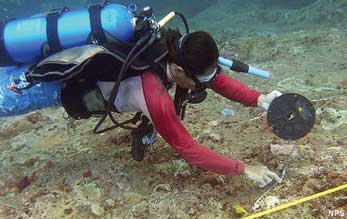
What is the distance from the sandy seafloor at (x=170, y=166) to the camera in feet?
10.1

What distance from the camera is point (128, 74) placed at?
3025mm

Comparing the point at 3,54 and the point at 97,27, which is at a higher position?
the point at 97,27

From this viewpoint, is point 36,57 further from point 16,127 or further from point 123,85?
point 16,127

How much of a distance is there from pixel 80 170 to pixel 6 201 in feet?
2.50

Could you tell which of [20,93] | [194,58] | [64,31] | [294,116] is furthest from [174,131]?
[20,93]

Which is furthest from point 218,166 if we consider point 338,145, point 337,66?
point 337,66

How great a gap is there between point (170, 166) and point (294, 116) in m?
1.31

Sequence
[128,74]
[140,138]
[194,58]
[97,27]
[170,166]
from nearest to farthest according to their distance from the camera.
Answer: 1. [194,58]
2. [128,74]
3. [97,27]
4. [140,138]
5. [170,166]

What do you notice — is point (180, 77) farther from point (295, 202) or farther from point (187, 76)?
point (295, 202)

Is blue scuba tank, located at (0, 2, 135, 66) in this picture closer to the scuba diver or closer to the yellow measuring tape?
the scuba diver

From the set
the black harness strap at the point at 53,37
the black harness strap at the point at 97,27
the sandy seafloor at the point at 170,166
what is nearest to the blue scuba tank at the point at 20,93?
the black harness strap at the point at 53,37

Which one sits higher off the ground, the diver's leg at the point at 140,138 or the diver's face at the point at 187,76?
the diver's face at the point at 187,76

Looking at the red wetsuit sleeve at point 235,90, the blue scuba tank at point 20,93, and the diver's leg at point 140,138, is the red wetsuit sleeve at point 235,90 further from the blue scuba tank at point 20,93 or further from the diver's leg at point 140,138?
the blue scuba tank at point 20,93

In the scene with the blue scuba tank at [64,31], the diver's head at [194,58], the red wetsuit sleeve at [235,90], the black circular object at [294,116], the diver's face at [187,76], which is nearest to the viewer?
the diver's head at [194,58]
